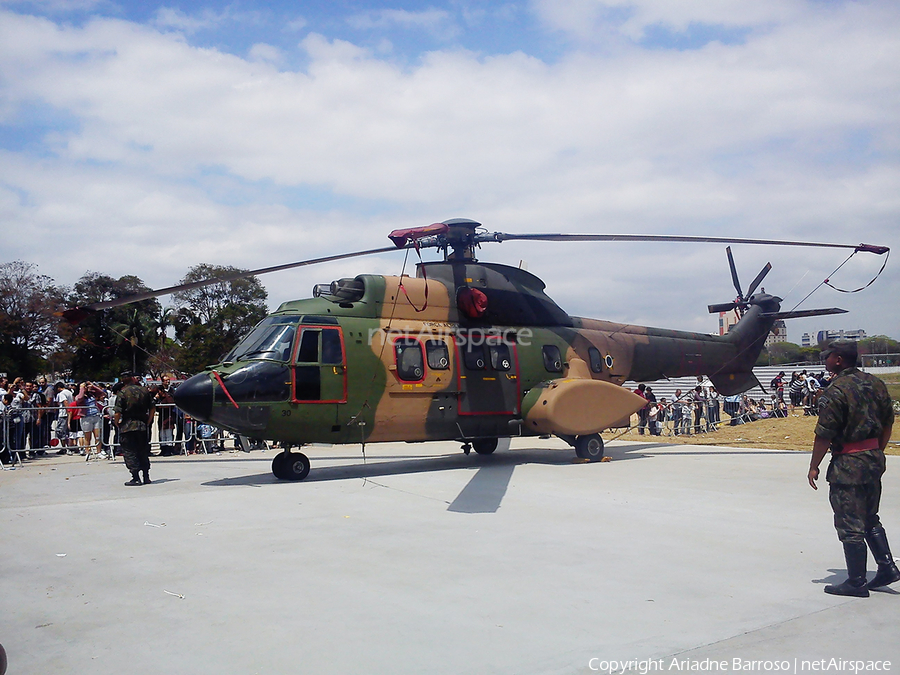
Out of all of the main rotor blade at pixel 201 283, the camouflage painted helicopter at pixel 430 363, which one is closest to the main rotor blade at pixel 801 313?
the camouflage painted helicopter at pixel 430 363

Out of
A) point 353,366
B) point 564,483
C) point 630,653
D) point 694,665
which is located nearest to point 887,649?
point 694,665

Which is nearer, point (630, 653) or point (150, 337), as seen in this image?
point (630, 653)

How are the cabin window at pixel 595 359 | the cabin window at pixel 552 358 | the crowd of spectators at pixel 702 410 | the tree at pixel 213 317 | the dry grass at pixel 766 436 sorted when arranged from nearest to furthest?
1. the cabin window at pixel 552 358
2. the cabin window at pixel 595 359
3. the dry grass at pixel 766 436
4. the crowd of spectators at pixel 702 410
5. the tree at pixel 213 317

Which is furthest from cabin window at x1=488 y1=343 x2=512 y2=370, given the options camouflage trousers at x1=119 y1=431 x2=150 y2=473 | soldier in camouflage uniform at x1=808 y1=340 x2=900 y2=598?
soldier in camouflage uniform at x1=808 y1=340 x2=900 y2=598

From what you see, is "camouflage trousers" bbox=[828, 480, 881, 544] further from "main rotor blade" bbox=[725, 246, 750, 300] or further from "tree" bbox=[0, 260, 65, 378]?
"tree" bbox=[0, 260, 65, 378]

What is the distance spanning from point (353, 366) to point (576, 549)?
6097 millimetres

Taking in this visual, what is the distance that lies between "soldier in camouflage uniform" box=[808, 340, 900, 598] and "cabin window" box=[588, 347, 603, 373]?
952 centimetres

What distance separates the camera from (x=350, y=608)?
471 cm

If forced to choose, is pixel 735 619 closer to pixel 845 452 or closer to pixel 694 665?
pixel 694 665

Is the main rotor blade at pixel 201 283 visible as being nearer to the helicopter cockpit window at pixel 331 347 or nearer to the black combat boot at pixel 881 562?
the helicopter cockpit window at pixel 331 347

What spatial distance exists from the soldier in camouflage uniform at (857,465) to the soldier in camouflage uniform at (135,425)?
31.6ft

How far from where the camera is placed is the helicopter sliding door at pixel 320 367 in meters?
11.0

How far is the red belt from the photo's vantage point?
5.01 meters

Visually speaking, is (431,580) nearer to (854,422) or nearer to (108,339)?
(854,422)
